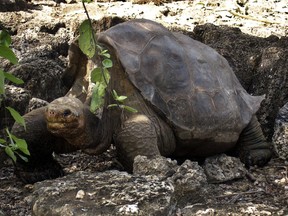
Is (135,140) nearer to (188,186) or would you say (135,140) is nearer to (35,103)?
(188,186)

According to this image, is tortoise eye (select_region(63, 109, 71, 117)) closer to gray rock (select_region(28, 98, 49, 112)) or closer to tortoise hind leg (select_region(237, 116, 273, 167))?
gray rock (select_region(28, 98, 49, 112))

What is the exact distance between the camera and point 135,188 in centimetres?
214

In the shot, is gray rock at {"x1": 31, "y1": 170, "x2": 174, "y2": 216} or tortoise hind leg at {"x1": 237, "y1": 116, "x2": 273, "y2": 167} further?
tortoise hind leg at {"x1": 237, "y1": 116, "x2": 273, "y2": 167}

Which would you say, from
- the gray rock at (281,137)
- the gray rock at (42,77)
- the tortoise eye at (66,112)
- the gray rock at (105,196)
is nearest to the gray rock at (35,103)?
the gray rock at (42,77)

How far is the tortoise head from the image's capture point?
2.80 meters

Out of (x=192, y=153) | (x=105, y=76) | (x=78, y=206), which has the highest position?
(x=105, y=76)

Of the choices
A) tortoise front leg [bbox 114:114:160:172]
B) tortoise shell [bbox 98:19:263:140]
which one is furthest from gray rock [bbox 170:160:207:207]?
tortoise shell [bbox 98:19:263:140]

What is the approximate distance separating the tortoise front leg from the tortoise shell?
18 cm

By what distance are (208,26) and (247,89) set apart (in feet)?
2.42

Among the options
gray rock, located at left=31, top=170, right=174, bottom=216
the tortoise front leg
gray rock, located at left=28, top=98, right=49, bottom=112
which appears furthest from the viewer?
gray rock, located at left=28, top=98, right=49, bottom=112

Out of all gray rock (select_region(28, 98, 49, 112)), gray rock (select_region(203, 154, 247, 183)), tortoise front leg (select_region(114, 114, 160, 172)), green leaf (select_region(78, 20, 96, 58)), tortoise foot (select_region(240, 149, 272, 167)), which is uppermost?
green leaf (select_region(78, 20, 96, 58))

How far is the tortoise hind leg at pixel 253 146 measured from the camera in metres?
3.58

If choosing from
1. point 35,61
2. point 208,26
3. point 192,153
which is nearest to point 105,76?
point 192,153

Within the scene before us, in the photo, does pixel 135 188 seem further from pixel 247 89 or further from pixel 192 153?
pixel 247 89
